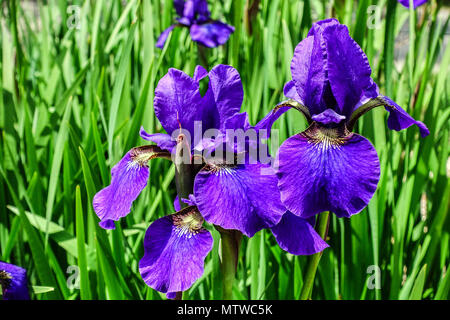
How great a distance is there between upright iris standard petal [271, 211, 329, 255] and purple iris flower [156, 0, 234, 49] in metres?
1.10

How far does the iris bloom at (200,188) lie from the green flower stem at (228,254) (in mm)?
54

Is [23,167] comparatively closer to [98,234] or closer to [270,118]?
[98,234]

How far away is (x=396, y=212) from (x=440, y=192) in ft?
0.69

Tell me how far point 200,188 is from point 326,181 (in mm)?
192

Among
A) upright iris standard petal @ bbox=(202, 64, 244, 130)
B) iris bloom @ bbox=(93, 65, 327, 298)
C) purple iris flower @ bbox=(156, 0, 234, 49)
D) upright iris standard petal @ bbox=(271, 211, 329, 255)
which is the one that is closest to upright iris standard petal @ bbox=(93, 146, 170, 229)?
iris bloom @ bbox=(93, 65, 327, 298)

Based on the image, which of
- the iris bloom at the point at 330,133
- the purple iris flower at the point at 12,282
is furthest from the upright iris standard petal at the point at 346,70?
the purple iris flower at the point at 12,282

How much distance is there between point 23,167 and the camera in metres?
1.63

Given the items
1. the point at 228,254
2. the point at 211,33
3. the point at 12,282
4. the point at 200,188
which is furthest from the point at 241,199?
the point at 211,33

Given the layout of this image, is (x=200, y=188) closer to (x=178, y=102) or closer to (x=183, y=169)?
(x=183, y=169)

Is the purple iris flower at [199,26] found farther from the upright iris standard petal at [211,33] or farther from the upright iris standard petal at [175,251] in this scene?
the upright iris standard petal at [175,251]

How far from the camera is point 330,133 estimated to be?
77cm

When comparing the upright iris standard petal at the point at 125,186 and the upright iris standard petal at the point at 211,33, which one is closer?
the upright iris standard petal at the point at 125,186

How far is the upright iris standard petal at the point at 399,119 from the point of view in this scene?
83 cm
